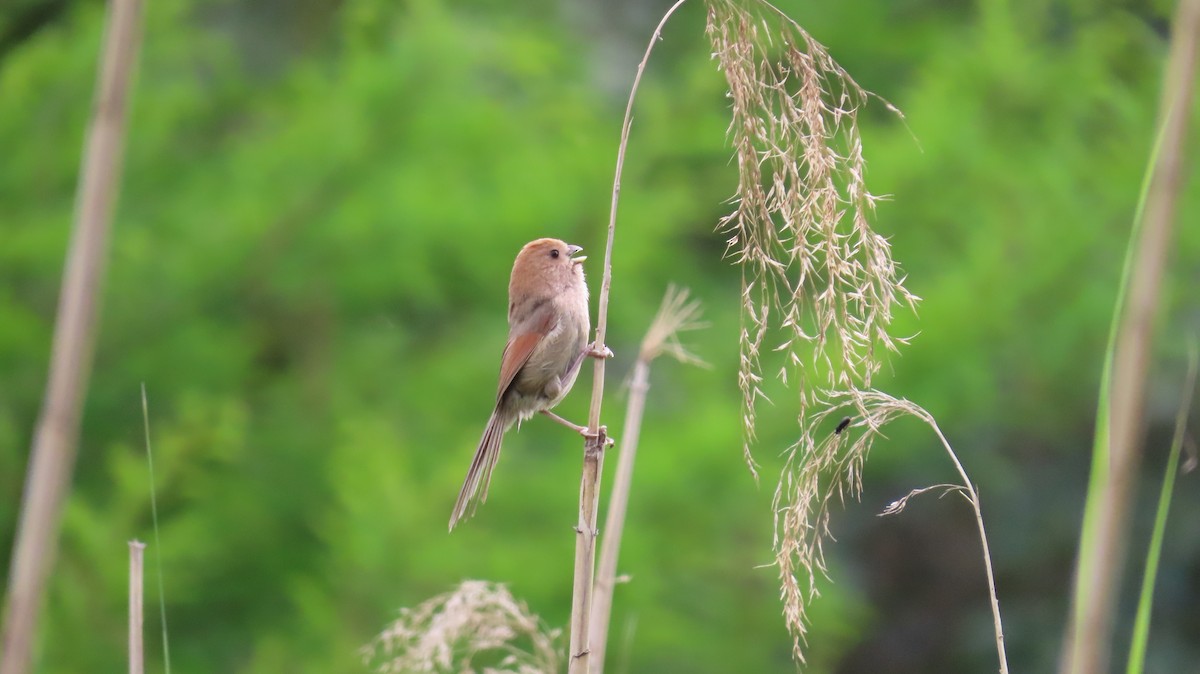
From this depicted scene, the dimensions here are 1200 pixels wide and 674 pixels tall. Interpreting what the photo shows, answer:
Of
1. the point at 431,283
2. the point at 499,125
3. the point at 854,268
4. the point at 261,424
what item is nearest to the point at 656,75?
the point at 499,125

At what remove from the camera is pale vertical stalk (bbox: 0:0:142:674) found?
4.25ft

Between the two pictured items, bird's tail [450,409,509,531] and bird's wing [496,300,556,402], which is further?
bird's wing [496,300,556,402]

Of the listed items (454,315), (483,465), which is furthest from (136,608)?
(454,315)

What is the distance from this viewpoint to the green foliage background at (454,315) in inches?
274

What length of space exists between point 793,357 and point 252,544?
6478 mm

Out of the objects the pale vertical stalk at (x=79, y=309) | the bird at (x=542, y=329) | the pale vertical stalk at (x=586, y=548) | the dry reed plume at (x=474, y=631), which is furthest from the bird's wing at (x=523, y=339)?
the pale vertical stalk at (x=79, y=309)

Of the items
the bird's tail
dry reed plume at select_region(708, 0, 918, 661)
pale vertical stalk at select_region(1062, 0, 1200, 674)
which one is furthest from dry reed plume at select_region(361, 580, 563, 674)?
pale vertical stalk at select_region(1062, 0, 1200, 674)

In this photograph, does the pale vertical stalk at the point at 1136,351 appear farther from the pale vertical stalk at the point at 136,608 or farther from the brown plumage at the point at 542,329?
the brown plumage at the point at 542,329

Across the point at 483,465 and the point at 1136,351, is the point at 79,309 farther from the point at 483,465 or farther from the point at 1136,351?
the point at 483,465

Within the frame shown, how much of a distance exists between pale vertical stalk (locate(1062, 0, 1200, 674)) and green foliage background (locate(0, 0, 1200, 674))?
473 cm

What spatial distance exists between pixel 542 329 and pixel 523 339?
7 centimetres

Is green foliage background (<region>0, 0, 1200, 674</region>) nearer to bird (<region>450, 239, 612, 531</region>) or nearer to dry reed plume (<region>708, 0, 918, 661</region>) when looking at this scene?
bird (<region>450, 239, 612, 531</region>)

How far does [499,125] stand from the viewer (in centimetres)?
824

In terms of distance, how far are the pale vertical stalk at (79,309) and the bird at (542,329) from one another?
1861mm
